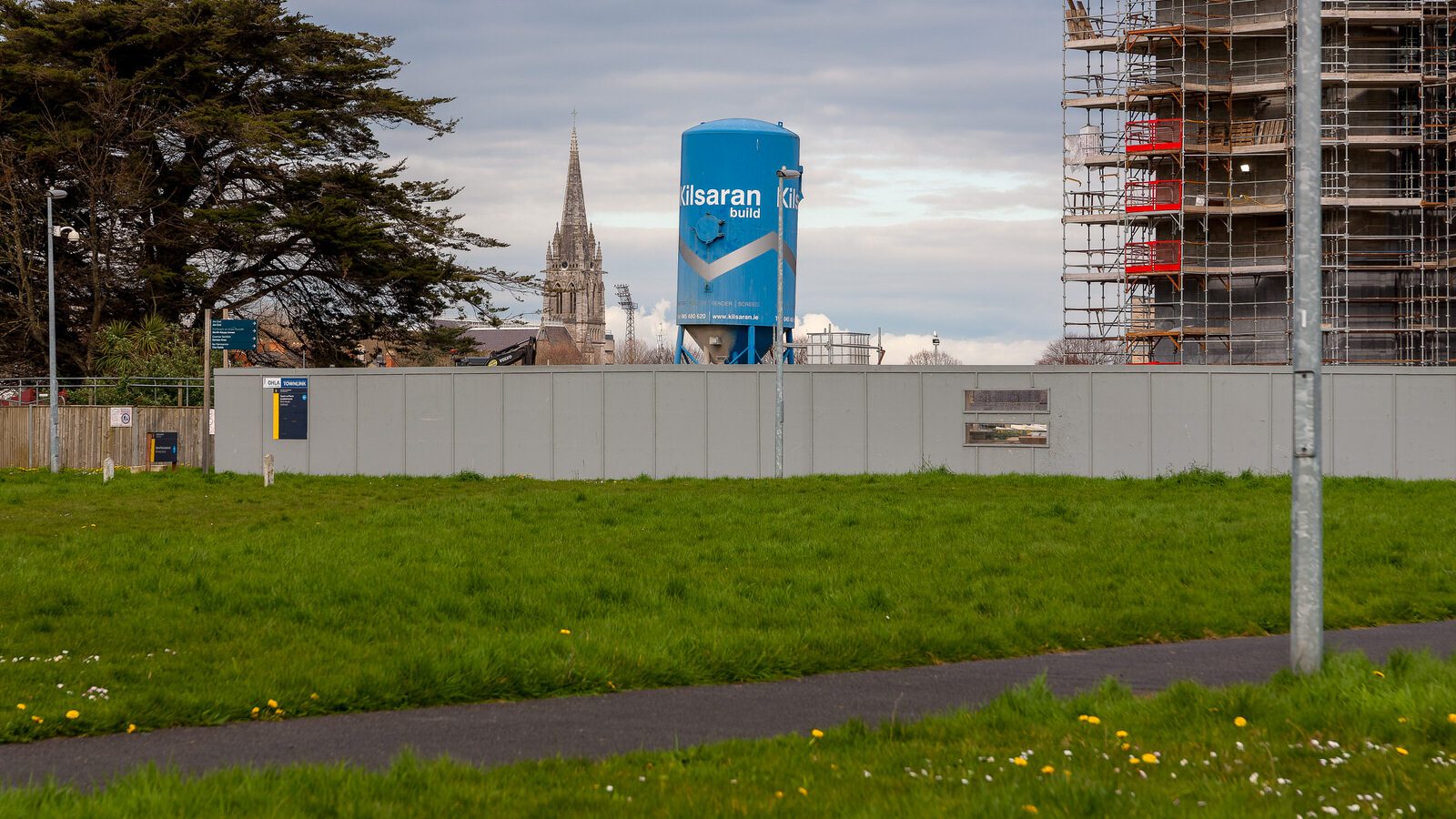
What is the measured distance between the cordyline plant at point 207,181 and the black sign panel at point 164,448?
19.9 feet

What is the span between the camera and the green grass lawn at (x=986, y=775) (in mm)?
5844

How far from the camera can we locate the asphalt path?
7223 mm

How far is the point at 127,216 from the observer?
4119 cm

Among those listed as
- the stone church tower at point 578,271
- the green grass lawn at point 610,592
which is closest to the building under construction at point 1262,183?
the green grass lawn at point 610,592

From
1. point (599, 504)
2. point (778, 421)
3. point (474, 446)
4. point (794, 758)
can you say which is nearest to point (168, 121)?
point (474, 446)

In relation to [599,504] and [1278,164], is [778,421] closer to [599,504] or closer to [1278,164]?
[599,504]

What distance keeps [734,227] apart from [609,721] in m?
23.6

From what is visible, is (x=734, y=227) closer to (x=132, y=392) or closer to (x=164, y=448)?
(x=164, y=448)

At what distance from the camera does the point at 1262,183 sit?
1607 inches

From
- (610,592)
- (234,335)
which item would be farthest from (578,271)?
(610,592)

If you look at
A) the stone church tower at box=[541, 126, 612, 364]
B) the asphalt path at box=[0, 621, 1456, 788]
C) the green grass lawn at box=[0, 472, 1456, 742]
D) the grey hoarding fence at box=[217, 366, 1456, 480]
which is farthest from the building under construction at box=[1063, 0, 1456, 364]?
the stone church tower at box=[541, 126, 612, 364]

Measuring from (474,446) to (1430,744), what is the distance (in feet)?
84.2

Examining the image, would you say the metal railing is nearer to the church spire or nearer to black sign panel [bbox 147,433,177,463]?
black sign panel [bbox 147,433,177,463]

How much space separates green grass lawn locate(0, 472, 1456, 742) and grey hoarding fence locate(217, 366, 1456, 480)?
26.1 feet
